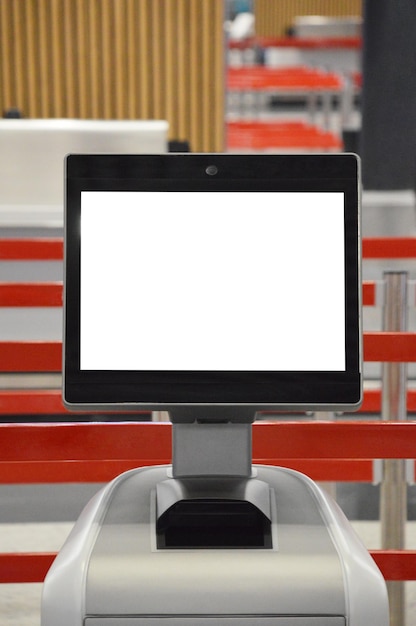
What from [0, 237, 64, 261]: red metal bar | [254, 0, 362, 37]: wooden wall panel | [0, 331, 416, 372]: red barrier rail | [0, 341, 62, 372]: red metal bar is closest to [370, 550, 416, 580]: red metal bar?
[0, 331, 416, 372]: red barrier rail

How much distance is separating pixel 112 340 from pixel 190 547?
274 millimetres

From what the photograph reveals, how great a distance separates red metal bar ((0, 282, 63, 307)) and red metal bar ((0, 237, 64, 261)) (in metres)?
0.66

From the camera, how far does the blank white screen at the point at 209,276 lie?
1290mm

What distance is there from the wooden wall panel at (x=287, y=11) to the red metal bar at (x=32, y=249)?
18.4 meters

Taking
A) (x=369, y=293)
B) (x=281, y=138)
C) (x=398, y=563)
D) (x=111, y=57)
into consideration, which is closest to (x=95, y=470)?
(x=398, y=563)

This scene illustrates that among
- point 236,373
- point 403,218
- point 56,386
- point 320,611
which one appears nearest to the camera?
point 320,611

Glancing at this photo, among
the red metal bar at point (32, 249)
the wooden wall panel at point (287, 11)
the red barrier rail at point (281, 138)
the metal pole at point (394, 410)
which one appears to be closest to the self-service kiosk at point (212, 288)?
the metal pole at point (394, 410)

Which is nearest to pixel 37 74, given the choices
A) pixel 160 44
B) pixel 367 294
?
pixel 160 44

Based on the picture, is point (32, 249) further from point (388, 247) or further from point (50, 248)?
point (388, 247)

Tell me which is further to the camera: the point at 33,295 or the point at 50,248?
the point at 50,248

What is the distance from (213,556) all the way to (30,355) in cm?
96

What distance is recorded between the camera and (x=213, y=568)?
117 cm

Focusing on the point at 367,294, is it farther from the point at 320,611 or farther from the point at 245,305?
the point at 320,611

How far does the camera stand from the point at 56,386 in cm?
423
